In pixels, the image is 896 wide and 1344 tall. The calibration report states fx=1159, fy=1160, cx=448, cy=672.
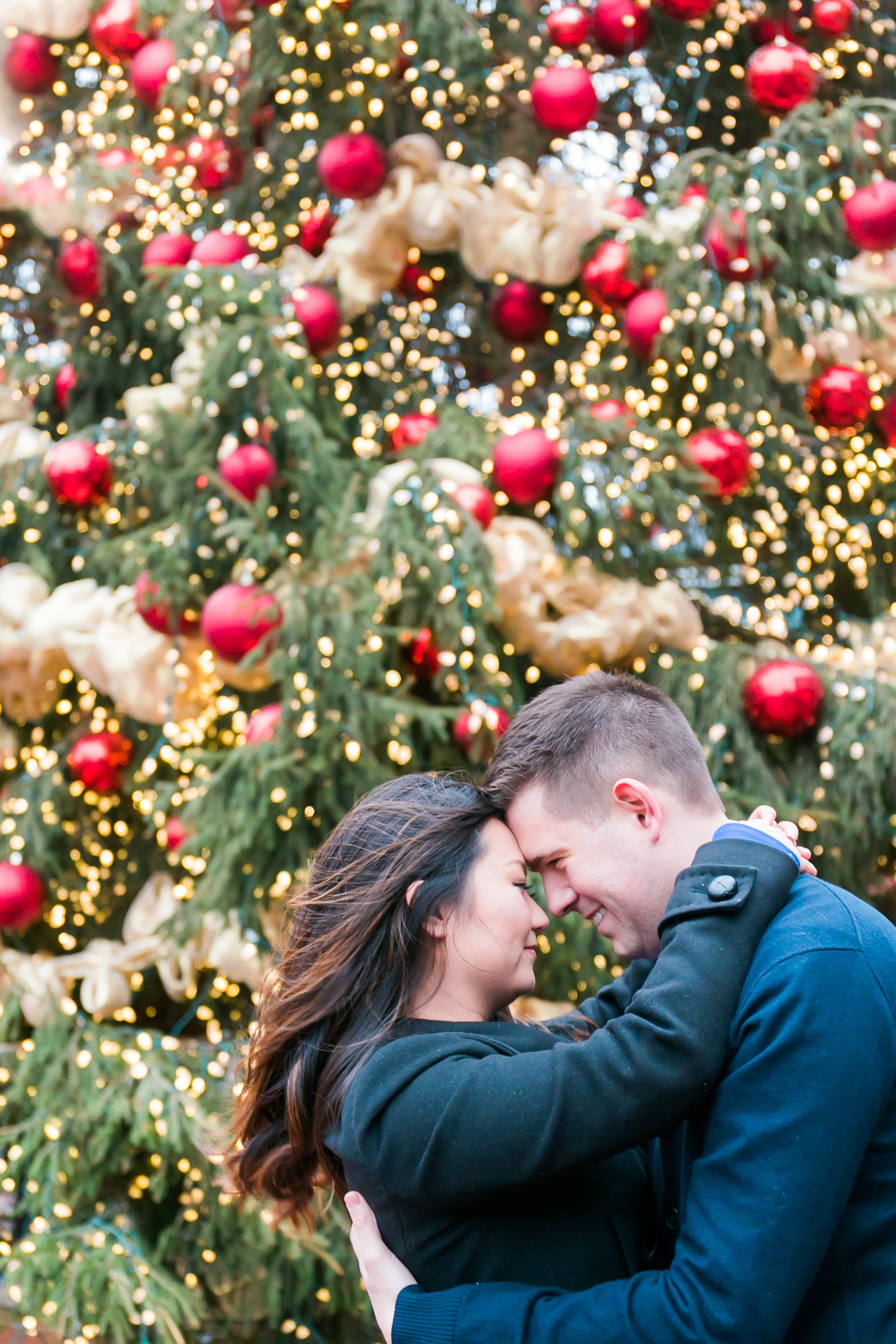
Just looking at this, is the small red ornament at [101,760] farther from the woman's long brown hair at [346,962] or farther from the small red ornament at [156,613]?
the woman's long brown hair at [346,962]

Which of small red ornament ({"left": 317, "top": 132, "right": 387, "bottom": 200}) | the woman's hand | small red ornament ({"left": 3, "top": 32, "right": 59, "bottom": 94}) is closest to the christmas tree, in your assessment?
small red ornament ({"left": 317, "top": 132, "right": 387, "bottom": 200})

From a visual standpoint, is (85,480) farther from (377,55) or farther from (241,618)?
(377,55)

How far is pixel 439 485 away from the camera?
2463 mm

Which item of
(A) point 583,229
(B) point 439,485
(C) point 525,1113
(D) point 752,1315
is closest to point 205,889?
(B) point 439,485

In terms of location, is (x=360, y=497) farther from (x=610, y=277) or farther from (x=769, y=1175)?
(x=769, y=1175)

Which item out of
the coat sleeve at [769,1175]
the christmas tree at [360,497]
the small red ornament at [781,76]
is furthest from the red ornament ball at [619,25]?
the coat sleeve at [769,1175]

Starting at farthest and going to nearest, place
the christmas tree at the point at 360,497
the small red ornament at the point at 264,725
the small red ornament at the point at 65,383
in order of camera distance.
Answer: the small red ornament at the point at 65,383
the christmas tree at the point at 360,497
the small red ornament at the point at 264,725

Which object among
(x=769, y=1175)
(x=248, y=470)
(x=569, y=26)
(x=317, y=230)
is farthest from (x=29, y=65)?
(x=769, y=1175)

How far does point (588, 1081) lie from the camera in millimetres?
1169

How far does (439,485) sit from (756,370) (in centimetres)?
86

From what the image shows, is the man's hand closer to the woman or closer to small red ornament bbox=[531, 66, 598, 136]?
the woman

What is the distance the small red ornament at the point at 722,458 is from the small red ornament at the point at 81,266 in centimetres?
175

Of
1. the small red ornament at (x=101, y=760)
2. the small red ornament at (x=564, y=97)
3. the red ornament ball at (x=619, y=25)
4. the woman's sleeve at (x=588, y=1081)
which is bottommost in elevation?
the small red ornament at (x=101, y=760)

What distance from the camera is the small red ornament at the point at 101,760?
2963 mm
